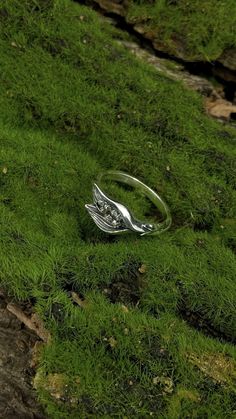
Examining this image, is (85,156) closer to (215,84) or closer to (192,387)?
(215,84)

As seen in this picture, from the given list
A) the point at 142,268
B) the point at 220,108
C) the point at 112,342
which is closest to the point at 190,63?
the point at 220,108

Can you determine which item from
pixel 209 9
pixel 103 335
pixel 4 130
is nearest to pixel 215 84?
pixel 209 9

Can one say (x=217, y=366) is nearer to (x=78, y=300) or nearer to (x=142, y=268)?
(x=142, y=268)

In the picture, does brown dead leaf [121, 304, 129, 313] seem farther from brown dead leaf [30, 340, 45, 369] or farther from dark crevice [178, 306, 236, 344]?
brown dead leaf [30, 340, 45, 369]

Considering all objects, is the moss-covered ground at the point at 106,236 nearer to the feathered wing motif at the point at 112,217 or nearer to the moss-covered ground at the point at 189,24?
the feathered wing motif at the point at 112,217

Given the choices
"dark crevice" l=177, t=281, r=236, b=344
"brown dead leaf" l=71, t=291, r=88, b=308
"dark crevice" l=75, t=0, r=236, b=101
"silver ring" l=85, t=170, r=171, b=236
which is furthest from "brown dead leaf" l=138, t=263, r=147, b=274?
"dark crevice" l=75, t=0, r=236, b=101

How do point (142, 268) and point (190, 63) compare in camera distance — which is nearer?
point (142, 268)

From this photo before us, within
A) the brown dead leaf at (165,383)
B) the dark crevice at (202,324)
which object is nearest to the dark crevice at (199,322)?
the dark crevice at (202,324)
